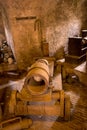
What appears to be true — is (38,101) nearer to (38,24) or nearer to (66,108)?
(66,108)

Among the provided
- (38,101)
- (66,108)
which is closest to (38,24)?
(38,101)

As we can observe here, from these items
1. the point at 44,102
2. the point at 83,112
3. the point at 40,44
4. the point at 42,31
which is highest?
the point at 42,31

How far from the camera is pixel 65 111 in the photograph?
3236 millimetres

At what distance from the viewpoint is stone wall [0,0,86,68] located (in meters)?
4.84

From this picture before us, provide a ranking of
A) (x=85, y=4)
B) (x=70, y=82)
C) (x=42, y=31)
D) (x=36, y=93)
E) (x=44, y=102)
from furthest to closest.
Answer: (x=85, y=4), (x=42, y=31), (x=70, y=82), (x=44, y=102), (x=36, y=93)

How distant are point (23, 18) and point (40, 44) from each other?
101 centimetres

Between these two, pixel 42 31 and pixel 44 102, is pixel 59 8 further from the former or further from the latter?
pixel 44 102

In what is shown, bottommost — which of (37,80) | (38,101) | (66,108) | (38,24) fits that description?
(66,108)

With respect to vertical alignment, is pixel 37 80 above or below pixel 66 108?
above

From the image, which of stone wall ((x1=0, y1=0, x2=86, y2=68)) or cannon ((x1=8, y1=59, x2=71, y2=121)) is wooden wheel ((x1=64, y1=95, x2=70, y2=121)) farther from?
stone wall ((x1=0, y1=0, x2=86, y2=68))

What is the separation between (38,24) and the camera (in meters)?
5.11

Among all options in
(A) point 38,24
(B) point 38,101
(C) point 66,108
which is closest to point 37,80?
(B) point 38,101

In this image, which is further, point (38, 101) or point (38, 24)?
point (38, 24)

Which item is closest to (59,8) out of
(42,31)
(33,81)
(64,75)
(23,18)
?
(42,31)
